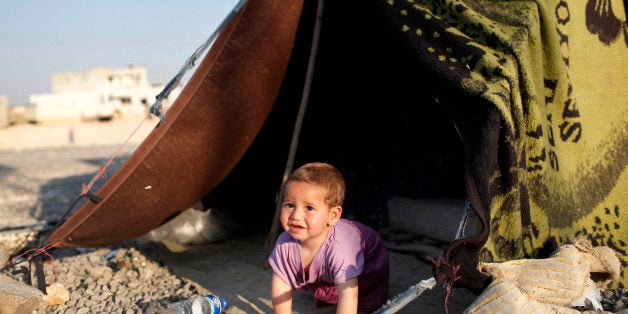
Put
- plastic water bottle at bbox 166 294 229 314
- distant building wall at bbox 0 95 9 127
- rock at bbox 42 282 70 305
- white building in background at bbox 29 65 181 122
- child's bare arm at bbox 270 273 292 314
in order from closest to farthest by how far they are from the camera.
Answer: child's bare arm at bbox 270 273 292 314 → plastic water bottle at bbox 166 294 229 314 → rock at bbox 42 282 70 305 → distant building wall at bbox 0 95 9 127 → white building in background at bbox 29 65 181 122

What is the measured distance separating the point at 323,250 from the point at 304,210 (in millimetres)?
212

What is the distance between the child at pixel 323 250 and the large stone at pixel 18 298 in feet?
4.06

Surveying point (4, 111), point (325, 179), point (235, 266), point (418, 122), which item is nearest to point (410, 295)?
point (325, 179)

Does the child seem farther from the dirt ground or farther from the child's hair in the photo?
the dirt ground

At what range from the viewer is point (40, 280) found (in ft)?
8.93

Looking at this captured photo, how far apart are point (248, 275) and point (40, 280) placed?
1100 millimetres

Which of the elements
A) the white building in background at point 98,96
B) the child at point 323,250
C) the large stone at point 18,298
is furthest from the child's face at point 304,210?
the white building in background at point 98,96

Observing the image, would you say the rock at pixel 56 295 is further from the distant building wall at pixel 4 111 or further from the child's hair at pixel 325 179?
the distant building wall at pixel 4 111

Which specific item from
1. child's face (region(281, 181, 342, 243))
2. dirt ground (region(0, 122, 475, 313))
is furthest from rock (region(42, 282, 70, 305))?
child's face (region(281, 181, 342, 243))

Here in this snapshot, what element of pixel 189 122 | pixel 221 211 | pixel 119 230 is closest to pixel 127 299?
pixel 119 230

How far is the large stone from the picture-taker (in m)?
2.39

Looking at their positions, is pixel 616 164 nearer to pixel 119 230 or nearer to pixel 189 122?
pixel 189 122

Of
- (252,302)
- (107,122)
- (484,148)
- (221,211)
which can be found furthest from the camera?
(107,122)

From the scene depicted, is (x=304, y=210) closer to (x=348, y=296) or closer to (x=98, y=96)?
(x=348, y=296)
